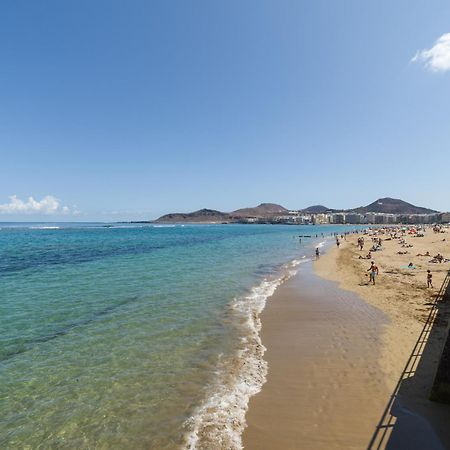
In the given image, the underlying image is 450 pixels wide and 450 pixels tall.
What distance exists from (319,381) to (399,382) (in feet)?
8.12

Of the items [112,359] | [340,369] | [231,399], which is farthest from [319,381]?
[112,359]

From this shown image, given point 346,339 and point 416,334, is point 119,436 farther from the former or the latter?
point 416,334

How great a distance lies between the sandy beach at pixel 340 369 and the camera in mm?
7438

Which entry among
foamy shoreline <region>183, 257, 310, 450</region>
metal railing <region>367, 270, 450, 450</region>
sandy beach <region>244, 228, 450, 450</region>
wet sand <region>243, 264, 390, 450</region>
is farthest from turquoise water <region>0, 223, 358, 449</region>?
metal railing <region>367, 270, 450, 450</region>

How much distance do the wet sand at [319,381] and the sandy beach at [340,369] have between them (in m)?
0.03

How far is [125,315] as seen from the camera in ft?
53.0

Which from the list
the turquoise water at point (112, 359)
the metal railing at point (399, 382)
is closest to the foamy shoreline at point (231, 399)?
the turquoise water at point (112, 359)

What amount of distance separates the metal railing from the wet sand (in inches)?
6.8

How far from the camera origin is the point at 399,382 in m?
9.60

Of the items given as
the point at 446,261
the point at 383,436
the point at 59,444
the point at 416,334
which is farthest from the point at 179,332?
the point at 446,261

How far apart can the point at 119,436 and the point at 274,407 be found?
414 cm

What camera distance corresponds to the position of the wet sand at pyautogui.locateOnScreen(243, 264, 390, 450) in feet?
24.2

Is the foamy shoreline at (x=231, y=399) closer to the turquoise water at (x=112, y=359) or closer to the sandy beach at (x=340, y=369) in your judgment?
the turquoise water at (x=112, y=359)

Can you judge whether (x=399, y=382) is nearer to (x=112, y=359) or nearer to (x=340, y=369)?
(x=340, y=369)
